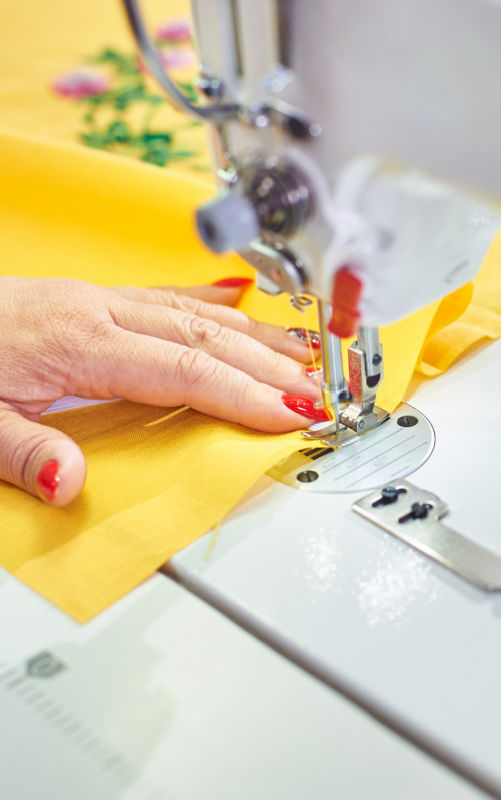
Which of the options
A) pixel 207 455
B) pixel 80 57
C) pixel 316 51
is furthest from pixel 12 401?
pixel 80 57

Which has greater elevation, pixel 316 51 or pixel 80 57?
pixel 316 51

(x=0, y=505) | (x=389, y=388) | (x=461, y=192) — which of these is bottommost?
(x=0, y=505)

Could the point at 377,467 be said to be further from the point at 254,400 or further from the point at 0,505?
the point at 0,505

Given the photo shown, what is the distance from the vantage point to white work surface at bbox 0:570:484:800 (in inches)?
22.7

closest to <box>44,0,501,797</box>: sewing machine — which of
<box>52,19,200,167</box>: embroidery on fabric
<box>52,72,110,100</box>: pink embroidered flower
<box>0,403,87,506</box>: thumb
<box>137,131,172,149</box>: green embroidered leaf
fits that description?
<box>0,403,87,506</box>: thumb

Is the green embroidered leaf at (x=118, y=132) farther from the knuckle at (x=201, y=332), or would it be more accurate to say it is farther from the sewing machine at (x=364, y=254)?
the sewing machine at (x=364, y=254)

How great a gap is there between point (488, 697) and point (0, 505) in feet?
1.55

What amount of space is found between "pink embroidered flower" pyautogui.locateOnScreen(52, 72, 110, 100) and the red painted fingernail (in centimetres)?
123

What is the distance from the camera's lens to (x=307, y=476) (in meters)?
0.83

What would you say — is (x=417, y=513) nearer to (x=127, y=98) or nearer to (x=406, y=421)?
(x=406, y=421)

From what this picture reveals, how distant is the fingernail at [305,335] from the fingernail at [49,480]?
35 centimetres

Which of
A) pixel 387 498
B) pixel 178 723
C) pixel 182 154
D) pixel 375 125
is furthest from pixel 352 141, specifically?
pixel 182 154

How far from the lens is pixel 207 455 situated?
84 cm

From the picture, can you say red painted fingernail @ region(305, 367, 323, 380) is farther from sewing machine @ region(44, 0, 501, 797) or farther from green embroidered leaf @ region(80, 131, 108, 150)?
green embroidered leaf @ region(80, 131, 108, 150)
